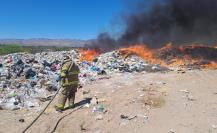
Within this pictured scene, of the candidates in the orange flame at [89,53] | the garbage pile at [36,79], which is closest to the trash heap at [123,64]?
the garbage pile at [36,79]

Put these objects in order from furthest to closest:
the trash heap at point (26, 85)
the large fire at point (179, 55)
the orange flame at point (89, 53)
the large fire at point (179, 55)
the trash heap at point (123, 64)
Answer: the orange flame at point (89, 53)
the large fire at point (179, 55)
the large fire at point (179, 55)
the trash heap at point (123, 64)
the trash heap at point (26, 85)

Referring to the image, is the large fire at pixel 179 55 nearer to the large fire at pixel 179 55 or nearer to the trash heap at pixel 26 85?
the large fire at pixel 179 55

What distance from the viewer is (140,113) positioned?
28.0ft

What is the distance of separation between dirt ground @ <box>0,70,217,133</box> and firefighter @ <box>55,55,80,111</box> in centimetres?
30

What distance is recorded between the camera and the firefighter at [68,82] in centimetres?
973

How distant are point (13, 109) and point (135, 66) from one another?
30.2 feet

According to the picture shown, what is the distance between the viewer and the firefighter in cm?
973

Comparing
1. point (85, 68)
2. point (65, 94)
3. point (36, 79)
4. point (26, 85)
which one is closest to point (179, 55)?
point (85, 68)

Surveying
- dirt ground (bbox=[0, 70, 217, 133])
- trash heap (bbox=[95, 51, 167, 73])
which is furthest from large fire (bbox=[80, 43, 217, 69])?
dirt ground (bbox=[0, 70, 217, 133])

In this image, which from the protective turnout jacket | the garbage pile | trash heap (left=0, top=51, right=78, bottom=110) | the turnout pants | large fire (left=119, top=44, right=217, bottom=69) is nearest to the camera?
the protective turnout jacket

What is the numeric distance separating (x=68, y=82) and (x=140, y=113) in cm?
236

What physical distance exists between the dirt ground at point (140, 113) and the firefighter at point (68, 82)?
298mm

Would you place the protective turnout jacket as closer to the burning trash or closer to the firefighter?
the firefighter

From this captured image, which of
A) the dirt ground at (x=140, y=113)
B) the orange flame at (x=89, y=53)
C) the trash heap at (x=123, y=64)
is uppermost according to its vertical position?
the orange flame at (x=89, y=53)
